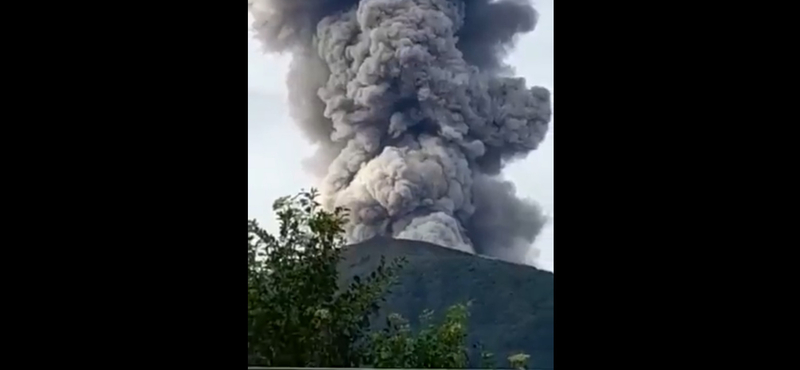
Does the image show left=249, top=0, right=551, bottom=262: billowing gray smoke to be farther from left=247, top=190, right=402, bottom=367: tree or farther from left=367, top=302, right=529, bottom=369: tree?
left=367, top=302, right=529, bottom=369: tree

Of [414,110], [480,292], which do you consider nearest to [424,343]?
[480,292]

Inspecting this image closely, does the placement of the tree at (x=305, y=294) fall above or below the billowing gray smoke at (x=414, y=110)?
below

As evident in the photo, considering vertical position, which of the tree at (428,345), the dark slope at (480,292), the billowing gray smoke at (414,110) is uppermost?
the billowing gray smoke at (414,110)

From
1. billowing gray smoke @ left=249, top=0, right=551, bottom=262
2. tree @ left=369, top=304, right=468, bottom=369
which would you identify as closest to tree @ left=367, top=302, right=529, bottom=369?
tree @ left=369, top=304, right=468, bottom=369

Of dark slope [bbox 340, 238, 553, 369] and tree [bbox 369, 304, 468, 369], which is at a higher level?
dark slope [bbox 340, 238, 553, 369]

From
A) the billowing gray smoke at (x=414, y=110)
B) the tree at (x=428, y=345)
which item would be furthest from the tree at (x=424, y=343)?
the billowing gray smoke at (x=414, y=110)

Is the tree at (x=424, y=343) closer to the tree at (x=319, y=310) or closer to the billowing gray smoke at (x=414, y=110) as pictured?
the tree at (x=319, y=310)
